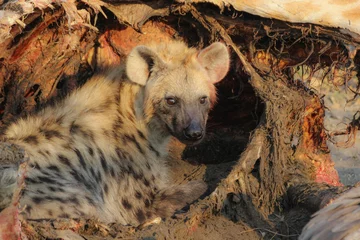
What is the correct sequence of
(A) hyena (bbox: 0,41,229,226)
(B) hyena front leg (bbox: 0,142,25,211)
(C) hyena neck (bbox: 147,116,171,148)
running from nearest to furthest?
1. (B) hyena front leg (bbox: 0,142,25,211)
2. (A) hyena (bbox: 0,41,229,226)
3. (C) hyena neck (bbox: 147,116,171,148)

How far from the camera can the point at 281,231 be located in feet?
10.3

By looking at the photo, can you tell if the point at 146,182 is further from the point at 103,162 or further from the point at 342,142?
the point at 342,142

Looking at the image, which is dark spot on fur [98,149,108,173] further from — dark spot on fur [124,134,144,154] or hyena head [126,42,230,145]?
hyena head [126,42,230,145]

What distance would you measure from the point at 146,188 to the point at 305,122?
104 cm

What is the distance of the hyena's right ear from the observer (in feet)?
12.4

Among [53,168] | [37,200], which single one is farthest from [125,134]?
[37,200]

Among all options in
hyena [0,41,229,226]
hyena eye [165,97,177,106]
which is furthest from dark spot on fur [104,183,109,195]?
hyena eye [165,97,177,106]

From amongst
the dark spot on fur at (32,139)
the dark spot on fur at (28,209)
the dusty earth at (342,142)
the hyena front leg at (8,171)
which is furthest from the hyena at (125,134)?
the dusty earth at (342,142)

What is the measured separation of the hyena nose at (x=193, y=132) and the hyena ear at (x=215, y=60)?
45 centimetres

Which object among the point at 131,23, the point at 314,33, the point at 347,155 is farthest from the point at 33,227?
the point at 347,155

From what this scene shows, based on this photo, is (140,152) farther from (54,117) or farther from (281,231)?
(281,231)

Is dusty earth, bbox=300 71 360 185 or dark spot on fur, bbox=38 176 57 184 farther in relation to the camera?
dusty earth, bbox=300 71 360 185

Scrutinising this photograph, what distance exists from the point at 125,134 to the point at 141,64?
1.29 feet

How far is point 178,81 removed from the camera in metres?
3.92
